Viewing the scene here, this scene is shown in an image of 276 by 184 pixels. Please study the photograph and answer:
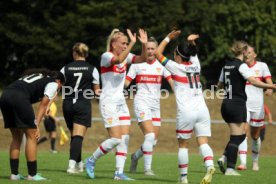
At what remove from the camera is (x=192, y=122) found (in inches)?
497

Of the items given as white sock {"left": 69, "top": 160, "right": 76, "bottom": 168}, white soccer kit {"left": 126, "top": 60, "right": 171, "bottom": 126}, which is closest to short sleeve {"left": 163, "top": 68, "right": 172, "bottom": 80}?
white soccer kit {"left": 126, "top": 60, "right": 171, "bottom": 126}

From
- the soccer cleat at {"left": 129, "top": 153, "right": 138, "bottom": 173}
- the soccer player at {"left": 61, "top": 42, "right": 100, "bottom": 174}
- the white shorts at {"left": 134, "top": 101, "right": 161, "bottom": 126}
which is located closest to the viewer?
the soccer player at {"left": 61, "top": 42, "right": 100, "bottom": 174}

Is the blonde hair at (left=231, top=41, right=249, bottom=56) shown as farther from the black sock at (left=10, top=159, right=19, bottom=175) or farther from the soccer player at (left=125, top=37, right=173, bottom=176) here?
the black sock at (left=10, top=159, right=19, bottom=175)

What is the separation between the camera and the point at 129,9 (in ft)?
140

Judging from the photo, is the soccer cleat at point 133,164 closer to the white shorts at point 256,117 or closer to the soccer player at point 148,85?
the soccer player at point 148,85

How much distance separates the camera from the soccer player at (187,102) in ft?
41.3

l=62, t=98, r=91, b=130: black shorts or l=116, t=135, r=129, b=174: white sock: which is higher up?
l=62, t=98, r=91, b=130: black shorts

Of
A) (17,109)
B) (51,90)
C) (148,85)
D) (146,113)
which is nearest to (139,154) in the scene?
(146,113)

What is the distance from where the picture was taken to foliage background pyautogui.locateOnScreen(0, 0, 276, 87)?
1667 inches

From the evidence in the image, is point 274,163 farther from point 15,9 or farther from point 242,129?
point 15,9

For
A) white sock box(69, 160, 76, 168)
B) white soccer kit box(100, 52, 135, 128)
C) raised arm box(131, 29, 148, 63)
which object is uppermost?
raised arm box(131, 29, 148, 63)

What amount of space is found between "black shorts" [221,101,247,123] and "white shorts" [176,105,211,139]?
213 cm

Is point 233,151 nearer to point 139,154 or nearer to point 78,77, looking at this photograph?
point 139,154

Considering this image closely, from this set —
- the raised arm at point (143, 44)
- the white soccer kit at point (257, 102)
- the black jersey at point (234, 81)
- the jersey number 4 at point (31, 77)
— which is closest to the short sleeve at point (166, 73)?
the black jersey at point (234, 81)
